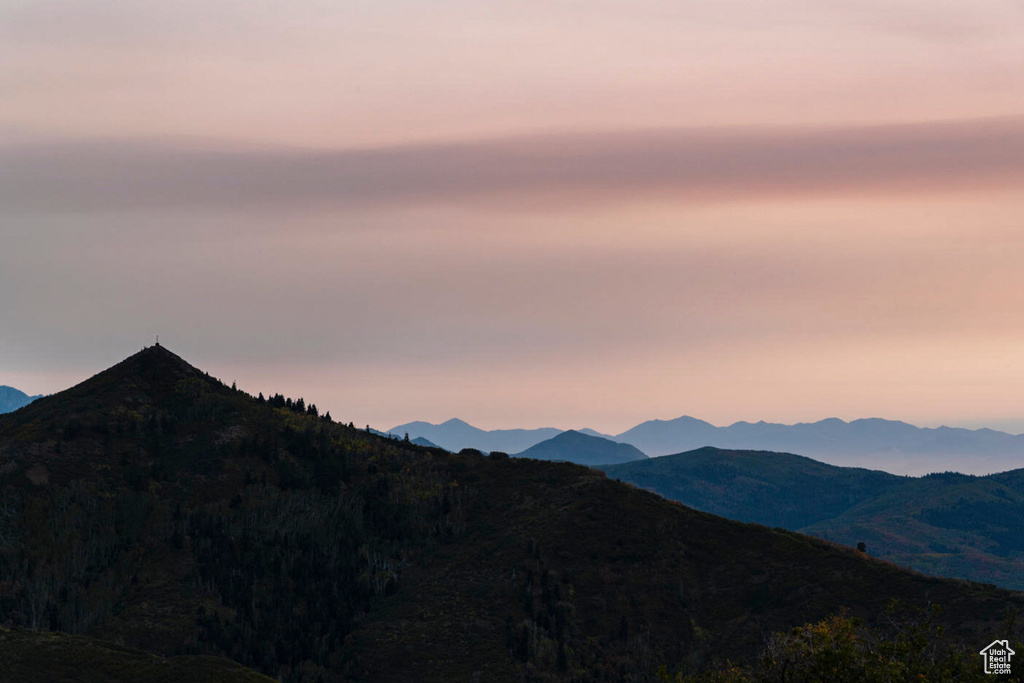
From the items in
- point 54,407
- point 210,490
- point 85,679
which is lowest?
point 85,679

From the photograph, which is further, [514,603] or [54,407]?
[54,407]

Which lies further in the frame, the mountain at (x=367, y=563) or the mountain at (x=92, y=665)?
the mountain at (x=367, y=563)

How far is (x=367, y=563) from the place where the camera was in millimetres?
132125

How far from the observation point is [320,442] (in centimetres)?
15400

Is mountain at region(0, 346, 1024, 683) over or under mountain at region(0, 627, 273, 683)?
over

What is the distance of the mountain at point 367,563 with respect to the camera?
11119cm

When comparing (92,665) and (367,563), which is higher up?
(367,563)

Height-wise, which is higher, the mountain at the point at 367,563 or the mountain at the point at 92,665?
the mountain at the point at 367,563

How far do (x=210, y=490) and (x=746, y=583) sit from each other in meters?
72.1

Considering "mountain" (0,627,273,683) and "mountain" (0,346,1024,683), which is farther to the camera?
"mountain" (0,346,1024,683)

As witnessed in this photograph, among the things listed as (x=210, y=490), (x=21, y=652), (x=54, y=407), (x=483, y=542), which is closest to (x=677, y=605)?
(x=483, y=542)

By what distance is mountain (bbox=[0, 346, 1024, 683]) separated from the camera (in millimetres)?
111188

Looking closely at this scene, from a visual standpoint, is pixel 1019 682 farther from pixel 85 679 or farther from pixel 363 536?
pixel 363 536

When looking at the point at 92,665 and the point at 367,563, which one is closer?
the point at 92,665
